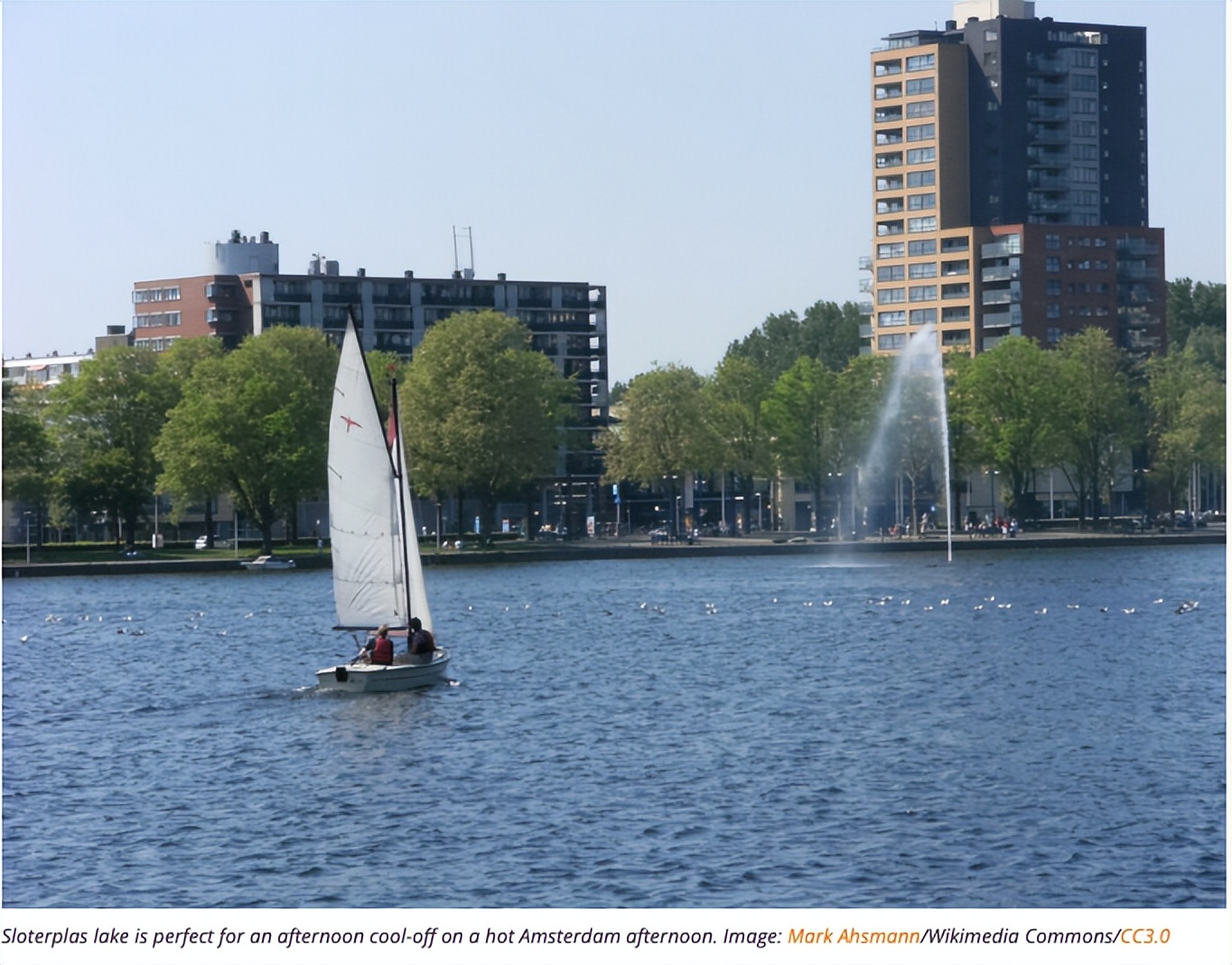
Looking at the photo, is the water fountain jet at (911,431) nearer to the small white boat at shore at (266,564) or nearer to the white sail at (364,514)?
the small white boat at shore at (266,564)

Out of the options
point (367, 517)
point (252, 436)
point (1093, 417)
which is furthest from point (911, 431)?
point (367, 517)

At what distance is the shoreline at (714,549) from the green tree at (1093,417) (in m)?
7.55

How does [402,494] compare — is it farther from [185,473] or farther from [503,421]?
[503,421]

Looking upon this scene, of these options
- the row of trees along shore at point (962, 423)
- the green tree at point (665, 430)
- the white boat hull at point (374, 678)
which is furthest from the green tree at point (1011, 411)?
the white boat hull at point (374, 678)

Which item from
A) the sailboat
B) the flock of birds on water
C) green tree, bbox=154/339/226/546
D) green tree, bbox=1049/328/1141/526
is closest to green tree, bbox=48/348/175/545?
green tree, bbox=154/339/226/546

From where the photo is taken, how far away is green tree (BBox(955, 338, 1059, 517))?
178125mm

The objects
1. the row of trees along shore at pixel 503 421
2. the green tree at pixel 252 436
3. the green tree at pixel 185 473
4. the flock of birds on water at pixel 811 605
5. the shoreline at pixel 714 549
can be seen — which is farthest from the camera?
the row of trees along shore at pixel 503 421

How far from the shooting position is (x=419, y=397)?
166m

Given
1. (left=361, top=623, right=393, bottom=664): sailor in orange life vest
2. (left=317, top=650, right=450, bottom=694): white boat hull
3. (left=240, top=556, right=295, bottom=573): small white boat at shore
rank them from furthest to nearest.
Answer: (left=240, top=556, right=295, bottom=573): small white boat at shore < (left=361, top=623, right=393, bottom=664): sailor in orange life vest < (left=317, top=650, right=450, bottom=694): white boat hull

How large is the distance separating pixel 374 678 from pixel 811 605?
155 ft

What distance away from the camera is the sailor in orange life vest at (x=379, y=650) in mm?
62309

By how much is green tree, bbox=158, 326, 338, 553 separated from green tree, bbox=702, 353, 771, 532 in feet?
135

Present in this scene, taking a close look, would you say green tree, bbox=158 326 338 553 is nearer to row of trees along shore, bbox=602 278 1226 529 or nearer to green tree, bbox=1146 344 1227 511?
row of trees along shore, bbox=602 278 1226 529
